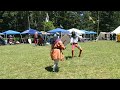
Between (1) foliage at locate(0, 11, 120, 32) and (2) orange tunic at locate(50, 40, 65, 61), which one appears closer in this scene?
(2) orange tunic at locate(50, 40, 65, 61)

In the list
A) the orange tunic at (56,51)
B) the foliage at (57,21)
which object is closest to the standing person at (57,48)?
the orange tunic at (56,51)

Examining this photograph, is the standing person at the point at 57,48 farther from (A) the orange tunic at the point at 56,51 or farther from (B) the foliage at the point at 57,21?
(B) the foliage at the point at 57,21

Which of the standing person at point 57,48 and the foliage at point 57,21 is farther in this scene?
the foliage at point 57,21

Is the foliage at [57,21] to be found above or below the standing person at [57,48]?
above

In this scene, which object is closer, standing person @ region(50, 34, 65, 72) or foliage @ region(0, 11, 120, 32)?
standing person @ region(50, 34, 65, 72)

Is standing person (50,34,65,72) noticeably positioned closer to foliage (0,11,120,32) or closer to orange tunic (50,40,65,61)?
orange tunic (50,40,65,61)

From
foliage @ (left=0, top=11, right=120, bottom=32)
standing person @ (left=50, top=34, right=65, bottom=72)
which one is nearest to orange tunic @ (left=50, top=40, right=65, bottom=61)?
standing person @ (left=50, top=34, right=65, bottom=72)

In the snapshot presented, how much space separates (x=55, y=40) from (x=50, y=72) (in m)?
1.27

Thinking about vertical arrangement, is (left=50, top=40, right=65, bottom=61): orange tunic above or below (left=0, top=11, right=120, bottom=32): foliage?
below

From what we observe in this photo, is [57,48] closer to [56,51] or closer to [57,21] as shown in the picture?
[56,51]

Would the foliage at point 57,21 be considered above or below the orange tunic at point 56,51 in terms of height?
above

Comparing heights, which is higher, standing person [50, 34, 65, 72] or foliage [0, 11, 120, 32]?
foliage [0, 11, 120, 32]
